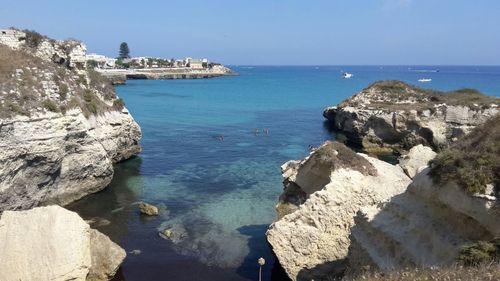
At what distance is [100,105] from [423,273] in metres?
30.4

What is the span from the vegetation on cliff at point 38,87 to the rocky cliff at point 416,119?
29.2 meters

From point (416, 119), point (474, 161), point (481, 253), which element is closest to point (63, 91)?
point (474, 161)

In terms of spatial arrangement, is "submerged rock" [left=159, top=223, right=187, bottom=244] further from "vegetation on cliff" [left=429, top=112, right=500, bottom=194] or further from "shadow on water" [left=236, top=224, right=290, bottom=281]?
"vegetation on cliff" [left=429, top=112, right=500, bottom=194]

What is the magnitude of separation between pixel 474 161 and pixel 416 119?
127 feet

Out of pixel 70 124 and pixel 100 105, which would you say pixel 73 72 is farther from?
pixel 70 124

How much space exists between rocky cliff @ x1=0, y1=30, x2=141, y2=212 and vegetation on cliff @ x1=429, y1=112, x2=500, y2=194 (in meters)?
20.6

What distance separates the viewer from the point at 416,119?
48062mm

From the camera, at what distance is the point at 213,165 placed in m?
38.3

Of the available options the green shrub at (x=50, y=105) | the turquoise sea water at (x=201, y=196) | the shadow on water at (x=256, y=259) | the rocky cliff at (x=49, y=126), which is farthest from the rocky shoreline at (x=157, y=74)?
the shadow on water at (x=256, y=259)

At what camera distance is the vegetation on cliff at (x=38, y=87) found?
1000 inches

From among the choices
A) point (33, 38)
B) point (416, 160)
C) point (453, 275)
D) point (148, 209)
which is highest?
point (33, 38)

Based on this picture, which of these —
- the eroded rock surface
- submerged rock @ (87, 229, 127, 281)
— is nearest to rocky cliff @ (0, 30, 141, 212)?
submerged rock @ (87, 229, 127, 281)

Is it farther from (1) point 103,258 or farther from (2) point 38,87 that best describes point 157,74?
(1) point 103,258

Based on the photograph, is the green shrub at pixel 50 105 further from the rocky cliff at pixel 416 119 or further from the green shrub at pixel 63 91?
the rocky cliff at pixel 416 119
